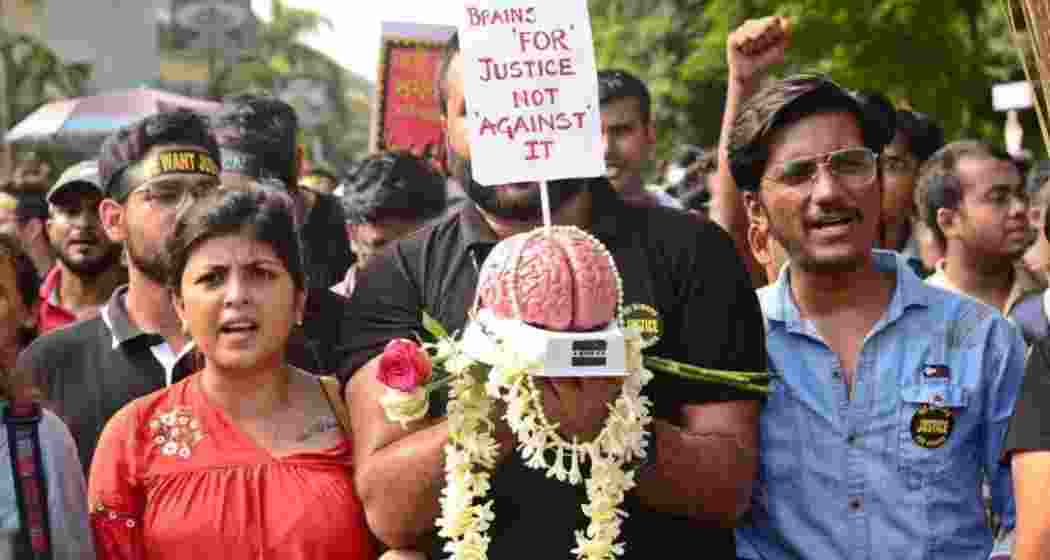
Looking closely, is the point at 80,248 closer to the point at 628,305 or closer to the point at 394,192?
the point at 394,192


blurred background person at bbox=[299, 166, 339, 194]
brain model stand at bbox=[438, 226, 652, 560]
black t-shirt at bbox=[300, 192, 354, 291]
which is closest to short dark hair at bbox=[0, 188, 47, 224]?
blurred background person at bbox=[299, 166, 339, 194]

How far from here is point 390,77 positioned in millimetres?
9406

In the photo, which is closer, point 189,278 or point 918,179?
point 189,278

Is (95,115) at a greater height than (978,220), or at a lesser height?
greater

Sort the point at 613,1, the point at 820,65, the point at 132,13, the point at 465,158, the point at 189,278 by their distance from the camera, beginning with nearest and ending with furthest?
the point at 465,158
the point at 189,278
the point at 820,65
the point at 132,13
the point at 613,1

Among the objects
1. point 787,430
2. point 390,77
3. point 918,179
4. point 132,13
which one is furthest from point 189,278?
point 132,13

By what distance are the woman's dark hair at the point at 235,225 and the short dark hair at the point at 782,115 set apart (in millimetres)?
1065

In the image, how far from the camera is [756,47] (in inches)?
174

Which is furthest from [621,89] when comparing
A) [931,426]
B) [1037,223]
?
[931,426]

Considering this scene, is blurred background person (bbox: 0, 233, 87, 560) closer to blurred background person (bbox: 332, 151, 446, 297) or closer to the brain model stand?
the brain model stand

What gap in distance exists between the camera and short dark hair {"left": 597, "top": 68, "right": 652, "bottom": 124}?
686 centimetres

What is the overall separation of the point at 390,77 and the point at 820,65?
42.2 feet

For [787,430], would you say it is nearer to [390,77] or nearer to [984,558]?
[984,558]

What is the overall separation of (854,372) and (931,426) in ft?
0.70
